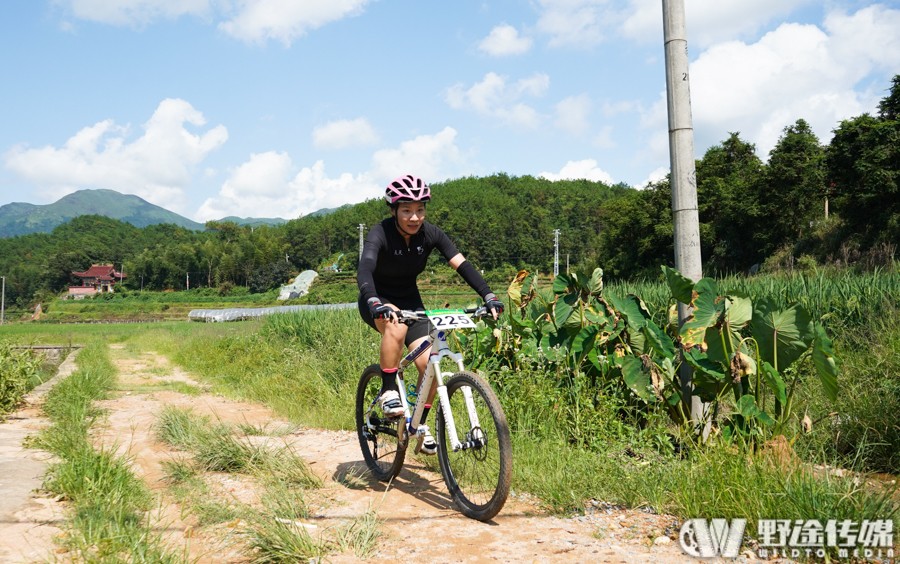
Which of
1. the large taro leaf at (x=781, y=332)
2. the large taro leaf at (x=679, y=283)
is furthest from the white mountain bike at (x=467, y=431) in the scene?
the large taro leaf at (x=781, y=332)

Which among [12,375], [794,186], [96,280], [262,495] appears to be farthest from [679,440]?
[96,280]

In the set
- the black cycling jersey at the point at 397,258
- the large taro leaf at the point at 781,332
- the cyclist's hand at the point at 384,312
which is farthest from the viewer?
the black cycling jersey at the point at 397,258

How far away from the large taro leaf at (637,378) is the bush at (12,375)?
6.69 meters

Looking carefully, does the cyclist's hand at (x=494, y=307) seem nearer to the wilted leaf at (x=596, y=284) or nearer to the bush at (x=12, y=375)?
the wilted leaf at (x=596, y=284)

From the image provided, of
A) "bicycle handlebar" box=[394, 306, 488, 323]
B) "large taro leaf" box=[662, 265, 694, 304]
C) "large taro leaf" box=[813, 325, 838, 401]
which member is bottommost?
"large taro leaf" box=[813, 325, 838, 401]

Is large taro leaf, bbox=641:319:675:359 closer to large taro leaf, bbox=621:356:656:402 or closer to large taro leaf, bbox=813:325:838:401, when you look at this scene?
large taro leaf, bbox=621:356:656:402

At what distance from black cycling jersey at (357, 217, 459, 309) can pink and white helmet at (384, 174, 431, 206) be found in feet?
0.56

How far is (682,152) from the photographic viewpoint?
4.36 metres

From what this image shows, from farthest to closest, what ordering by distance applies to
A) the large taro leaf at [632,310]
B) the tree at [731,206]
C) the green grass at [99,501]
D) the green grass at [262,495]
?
the tree at [731,206]
the large taro leaf at [632,310]
the green grass at [262,495]
the green grass at [99,501]

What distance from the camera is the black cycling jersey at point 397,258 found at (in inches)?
163

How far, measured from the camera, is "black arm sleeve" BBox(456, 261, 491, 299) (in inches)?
160

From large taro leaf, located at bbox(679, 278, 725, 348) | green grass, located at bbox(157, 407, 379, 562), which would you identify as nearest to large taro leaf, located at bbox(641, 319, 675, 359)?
large taro leaf, located at bbox(679, 278, 725, 348)

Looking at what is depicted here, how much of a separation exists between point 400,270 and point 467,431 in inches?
47.2

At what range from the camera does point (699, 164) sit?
5062cm
